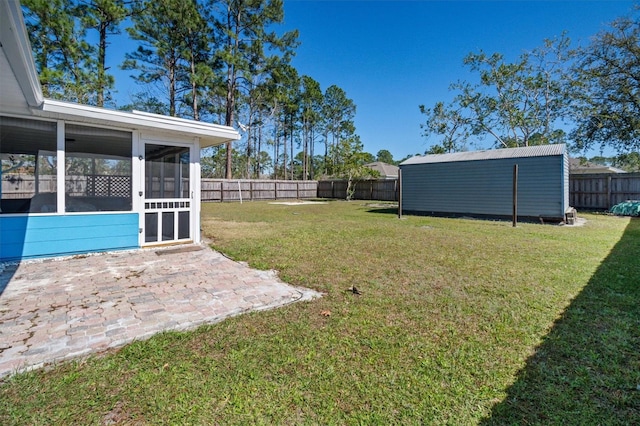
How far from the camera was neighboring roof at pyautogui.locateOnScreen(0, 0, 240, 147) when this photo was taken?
7.47ft

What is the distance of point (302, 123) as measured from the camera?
103ft

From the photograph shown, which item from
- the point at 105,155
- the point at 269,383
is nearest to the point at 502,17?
the point at 105,155

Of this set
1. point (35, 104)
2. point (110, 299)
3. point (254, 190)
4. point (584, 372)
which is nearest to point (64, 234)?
point (35, 104)

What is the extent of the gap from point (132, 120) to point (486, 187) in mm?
10729

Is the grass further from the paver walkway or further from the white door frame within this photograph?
the white door frame

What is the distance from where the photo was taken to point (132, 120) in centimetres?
496

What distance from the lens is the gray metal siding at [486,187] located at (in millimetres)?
9359

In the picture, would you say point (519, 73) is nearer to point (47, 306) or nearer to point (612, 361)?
point (612, 361)

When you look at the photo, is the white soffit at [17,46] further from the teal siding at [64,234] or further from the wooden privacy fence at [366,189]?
the wooden privacy fence at [366,189]

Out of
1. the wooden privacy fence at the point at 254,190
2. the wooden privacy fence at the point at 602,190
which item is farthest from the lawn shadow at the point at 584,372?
the wooden privacy fence at the point at 254,190

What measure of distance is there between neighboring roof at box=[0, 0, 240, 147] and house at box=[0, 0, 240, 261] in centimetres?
2

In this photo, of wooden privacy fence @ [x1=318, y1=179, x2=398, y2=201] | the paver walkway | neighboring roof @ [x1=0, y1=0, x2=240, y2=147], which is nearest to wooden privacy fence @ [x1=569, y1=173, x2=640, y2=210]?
wooden privacy fence @ [x1=318, y1=179, x2=398, y2=201]

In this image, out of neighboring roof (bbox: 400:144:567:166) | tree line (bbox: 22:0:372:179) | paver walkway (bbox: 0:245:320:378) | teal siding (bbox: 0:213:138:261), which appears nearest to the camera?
paver walkway (bbox: 0:245:320:378)

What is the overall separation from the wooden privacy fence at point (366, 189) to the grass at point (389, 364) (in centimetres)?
1641
